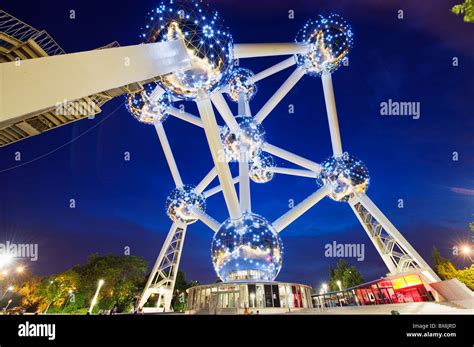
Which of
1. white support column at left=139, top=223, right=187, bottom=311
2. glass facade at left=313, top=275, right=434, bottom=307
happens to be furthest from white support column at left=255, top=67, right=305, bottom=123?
glass facade at left=313, top=275, right=434, bottom=307

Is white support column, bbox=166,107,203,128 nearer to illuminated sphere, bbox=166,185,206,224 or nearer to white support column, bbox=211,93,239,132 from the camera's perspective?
white support column, bbox=211,93,239,132

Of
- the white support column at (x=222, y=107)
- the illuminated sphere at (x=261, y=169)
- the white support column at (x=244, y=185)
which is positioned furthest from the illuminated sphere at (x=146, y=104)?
the illuminated sphere at (x=261, y=169)

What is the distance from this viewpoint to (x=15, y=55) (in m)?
9.34

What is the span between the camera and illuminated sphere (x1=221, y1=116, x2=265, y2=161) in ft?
50.7

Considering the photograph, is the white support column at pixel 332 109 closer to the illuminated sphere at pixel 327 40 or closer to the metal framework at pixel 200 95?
the metal framework at pixel 200 95

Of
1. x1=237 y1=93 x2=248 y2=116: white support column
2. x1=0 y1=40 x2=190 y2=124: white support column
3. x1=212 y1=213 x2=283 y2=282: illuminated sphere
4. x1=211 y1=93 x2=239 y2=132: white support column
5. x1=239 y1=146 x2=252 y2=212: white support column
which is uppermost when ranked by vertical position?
x1=237 y1=93 x2=248 y2=116: white support column

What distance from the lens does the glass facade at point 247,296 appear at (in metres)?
15.6

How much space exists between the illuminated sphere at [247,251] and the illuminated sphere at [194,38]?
246 inches

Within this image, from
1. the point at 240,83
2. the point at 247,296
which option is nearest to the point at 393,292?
the point at 247,296

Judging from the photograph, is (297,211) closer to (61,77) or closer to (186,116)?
(186,116)

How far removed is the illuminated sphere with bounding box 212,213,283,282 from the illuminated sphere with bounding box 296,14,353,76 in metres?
10.6

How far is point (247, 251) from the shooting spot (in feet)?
36.8

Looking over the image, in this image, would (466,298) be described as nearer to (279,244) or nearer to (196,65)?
(279,244)

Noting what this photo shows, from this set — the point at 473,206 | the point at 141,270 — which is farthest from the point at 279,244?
the point at 473,206
